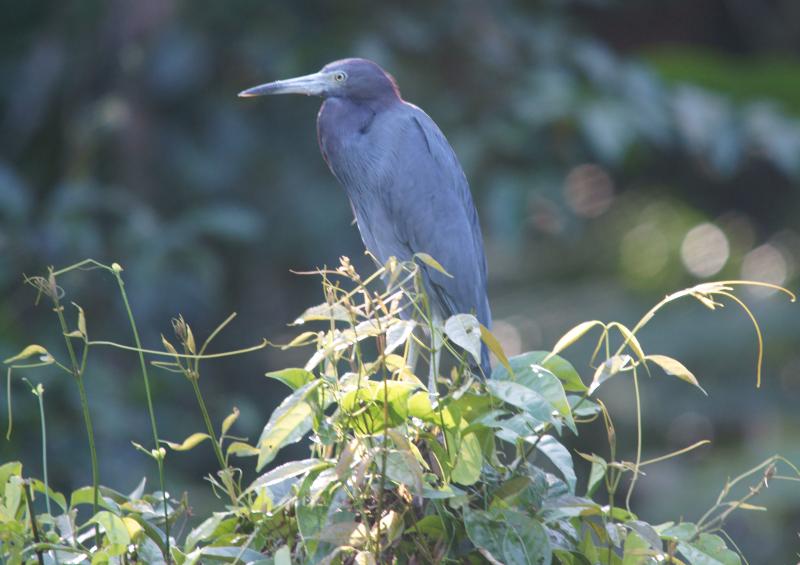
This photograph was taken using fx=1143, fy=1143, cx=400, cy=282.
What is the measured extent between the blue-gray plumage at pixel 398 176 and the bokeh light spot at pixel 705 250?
3.16 m

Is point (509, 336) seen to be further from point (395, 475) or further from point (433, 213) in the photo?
point (395, 475)

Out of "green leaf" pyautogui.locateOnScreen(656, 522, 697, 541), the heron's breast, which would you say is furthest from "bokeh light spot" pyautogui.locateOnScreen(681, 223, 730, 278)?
"green leaf" pyautogui.locateOnScreen(656, 522, 697, 541)

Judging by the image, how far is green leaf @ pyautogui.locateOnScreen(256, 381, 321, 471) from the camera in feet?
4.34

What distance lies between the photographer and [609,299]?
18.6ft

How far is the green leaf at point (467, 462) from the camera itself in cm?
135

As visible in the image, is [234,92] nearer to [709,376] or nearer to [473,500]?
[709,376]

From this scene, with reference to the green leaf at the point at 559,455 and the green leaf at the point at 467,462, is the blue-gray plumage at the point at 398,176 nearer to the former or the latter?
the green leaf at the point at 559,455

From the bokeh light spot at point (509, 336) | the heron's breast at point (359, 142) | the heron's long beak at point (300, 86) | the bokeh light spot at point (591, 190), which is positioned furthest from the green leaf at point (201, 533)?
the bokeh light spot at point (591, 190)

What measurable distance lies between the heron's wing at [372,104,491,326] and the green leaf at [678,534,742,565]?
126cm

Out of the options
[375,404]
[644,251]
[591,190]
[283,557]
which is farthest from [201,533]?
[591,190]

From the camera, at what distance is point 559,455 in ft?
4.81

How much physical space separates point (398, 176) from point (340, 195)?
8.68ft

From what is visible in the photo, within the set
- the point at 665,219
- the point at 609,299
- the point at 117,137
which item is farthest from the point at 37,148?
the point at 665,219

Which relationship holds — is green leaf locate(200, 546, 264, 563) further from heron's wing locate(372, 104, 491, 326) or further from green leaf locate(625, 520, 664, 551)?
heron's wing locate(372, 104, 491, 326)
